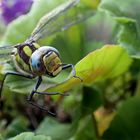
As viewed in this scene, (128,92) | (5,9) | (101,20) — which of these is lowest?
(128,92)

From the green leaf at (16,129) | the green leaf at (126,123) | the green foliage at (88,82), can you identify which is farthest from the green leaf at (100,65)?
the green leaf at (16,129)

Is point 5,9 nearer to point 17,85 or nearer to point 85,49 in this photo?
point 85,49

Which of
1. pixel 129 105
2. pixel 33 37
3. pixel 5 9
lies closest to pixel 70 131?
pixel 129 105

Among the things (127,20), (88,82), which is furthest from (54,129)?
(127,20)

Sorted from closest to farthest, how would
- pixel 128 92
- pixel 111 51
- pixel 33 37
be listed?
1. pixel 111 51
2. pixel 33 37
3. pixel 128 92

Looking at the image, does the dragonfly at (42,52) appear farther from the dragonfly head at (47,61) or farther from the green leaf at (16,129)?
the green leaf at (16,129)

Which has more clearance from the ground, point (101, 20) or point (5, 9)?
point (5, 9)

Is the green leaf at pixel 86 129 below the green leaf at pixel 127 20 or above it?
below
